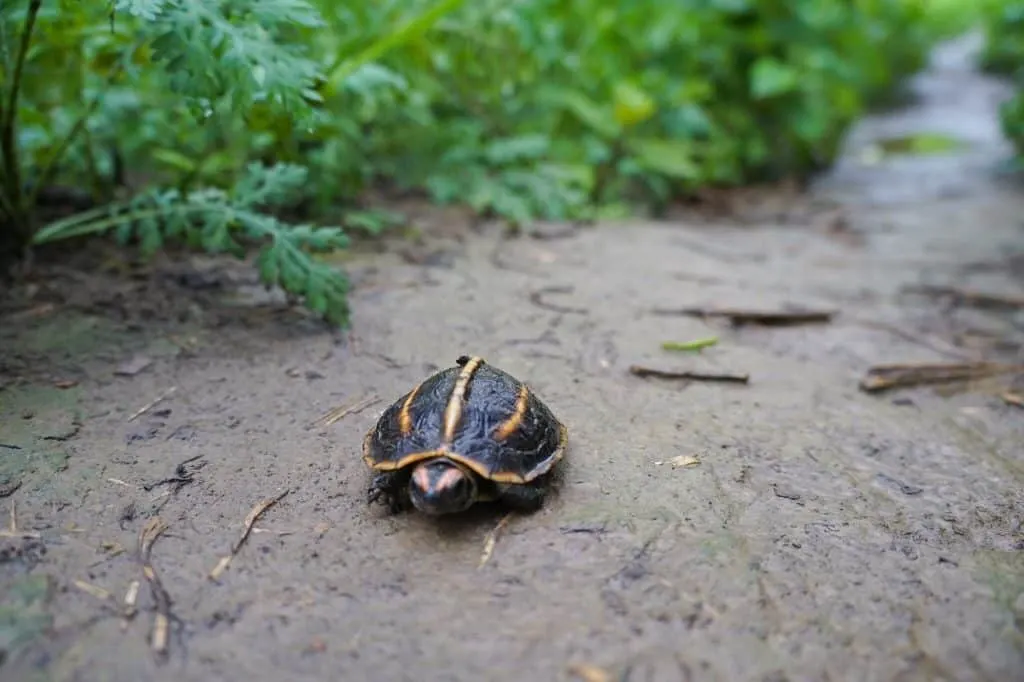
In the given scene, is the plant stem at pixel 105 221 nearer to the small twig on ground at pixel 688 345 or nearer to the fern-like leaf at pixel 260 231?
the fern-like leaf at pixel 260 231

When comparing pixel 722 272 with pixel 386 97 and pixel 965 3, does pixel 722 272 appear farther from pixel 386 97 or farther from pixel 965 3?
pixel 965 3

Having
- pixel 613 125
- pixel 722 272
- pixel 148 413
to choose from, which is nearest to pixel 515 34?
pixel 613 125

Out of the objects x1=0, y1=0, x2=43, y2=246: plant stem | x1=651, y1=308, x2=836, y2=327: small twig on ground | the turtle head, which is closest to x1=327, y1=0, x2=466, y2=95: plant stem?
→ x1=0, y1=0, x2=43, y2=246: plant stem

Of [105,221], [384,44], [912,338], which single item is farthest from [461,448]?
[912,338]

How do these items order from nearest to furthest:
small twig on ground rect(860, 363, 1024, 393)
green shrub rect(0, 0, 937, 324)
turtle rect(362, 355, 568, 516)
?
turtle rect(362, 355, 568, 516)
green shrub rect(0, 0, 937, 324)
small twig on ground rect(860, 363, 1024, 393)

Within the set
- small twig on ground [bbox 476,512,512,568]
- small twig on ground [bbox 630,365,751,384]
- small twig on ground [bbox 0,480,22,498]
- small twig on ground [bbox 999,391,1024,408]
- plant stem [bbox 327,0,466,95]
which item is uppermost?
plant stem [bbox 327,0,466,95]

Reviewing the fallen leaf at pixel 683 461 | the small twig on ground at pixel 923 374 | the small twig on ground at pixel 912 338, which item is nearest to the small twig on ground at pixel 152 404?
the fallen leaf at pixel 683 461

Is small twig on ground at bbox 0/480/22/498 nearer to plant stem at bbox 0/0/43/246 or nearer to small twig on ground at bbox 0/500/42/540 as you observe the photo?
small twig on ground at bbox 0/500/42/540
